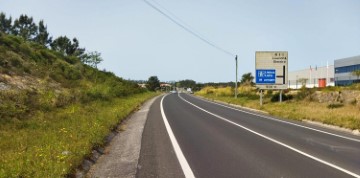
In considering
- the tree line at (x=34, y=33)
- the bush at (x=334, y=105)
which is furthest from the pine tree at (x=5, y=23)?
the bush at (x=334, y=105)

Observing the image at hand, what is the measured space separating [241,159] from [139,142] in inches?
150

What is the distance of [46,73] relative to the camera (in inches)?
1158

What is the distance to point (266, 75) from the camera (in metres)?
36.1

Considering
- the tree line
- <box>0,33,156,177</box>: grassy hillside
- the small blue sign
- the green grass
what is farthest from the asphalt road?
the tree line

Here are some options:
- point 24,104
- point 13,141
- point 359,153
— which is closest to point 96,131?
point 13,141

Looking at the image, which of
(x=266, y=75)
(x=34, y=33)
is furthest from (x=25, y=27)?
(x=266, y=75)

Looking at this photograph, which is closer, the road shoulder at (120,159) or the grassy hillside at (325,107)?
the road shoulder at (120,159)

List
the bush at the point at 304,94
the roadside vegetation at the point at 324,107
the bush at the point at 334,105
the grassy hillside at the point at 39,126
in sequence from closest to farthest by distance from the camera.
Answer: the grassy hillside at the point at 39,126, the roadside vegetation at the point at 324,107, the bush at the point at 334,105, the bush at the point at 304,94

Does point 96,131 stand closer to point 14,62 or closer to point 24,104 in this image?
point 24,104

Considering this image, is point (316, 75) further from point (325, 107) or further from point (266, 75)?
point (325, 107)

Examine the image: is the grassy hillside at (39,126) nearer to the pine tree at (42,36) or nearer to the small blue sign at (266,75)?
the small blue sign at (266,75)

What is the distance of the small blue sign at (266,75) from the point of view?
3597 centimetres

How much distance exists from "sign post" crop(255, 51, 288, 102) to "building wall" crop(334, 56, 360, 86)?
48.7 metres

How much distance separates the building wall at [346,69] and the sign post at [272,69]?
160 ft
